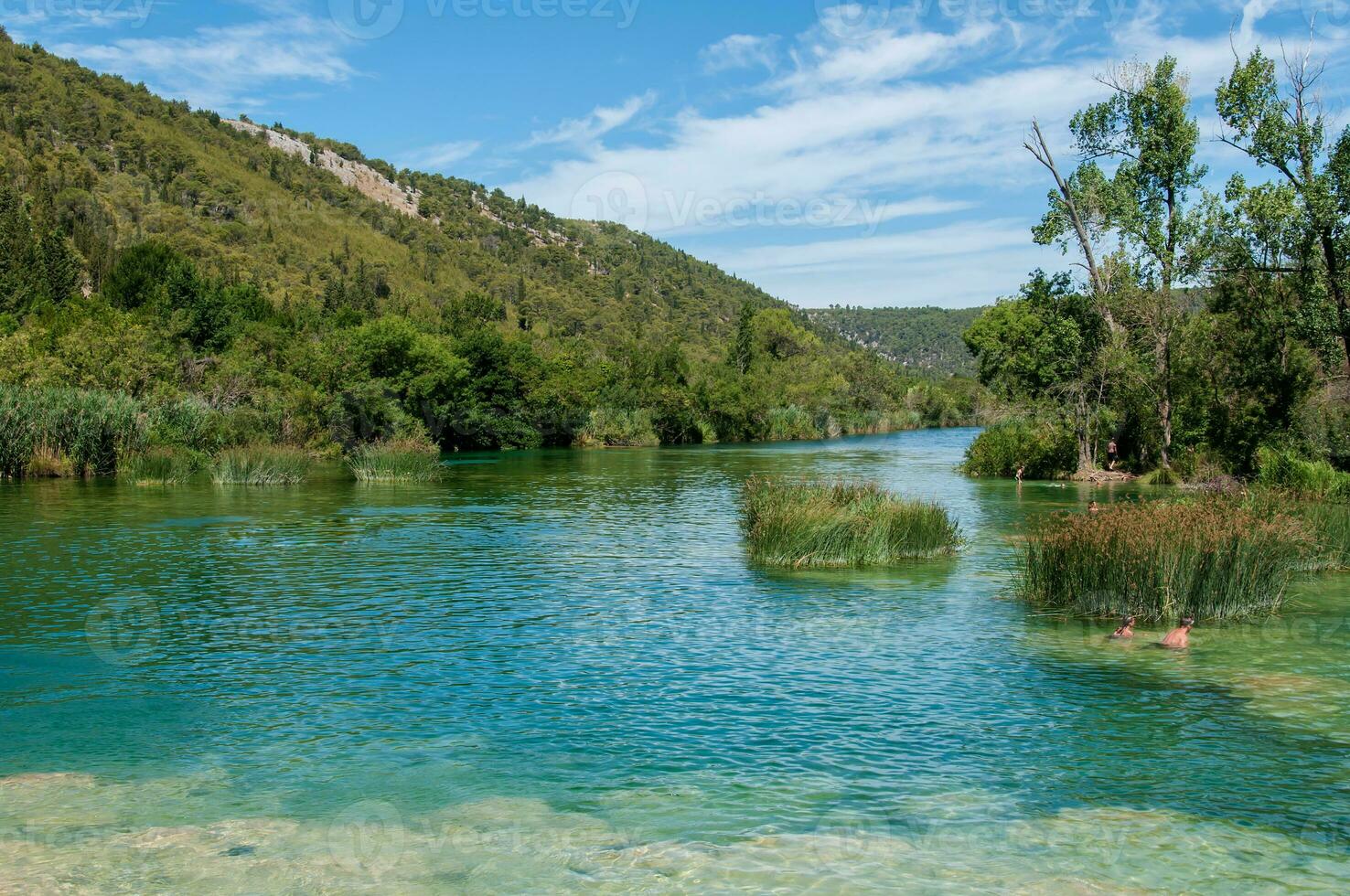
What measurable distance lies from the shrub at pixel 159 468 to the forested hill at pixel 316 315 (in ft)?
19.6

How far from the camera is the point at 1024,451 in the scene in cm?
4703

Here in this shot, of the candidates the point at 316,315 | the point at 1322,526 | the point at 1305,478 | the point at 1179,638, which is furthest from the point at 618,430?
the point at 1179,638

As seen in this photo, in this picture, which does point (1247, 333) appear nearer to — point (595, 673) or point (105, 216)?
point (595, 673)

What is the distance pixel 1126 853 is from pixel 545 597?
41.9ft

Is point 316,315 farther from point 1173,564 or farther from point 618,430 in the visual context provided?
point 1173,564

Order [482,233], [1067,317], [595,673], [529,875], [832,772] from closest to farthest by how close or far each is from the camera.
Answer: [529,875], [832,772], [595,673], [1067,317], [482,233]

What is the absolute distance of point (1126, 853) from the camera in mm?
8195

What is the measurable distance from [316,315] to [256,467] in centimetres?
4637

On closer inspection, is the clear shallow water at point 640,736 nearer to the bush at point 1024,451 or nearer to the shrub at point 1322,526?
the shrub at point 1322,526

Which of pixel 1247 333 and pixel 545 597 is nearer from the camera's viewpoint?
pixel 545 597

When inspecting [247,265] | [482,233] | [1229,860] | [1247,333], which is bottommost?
[1229,860]

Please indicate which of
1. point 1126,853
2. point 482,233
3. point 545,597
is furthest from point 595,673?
point 482,233

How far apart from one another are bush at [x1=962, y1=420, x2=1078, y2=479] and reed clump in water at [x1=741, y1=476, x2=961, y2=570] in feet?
76.0

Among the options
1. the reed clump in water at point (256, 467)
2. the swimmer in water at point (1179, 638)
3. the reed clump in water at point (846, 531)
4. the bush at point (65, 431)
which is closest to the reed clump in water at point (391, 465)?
the reed clump in water at point (256, 467)
